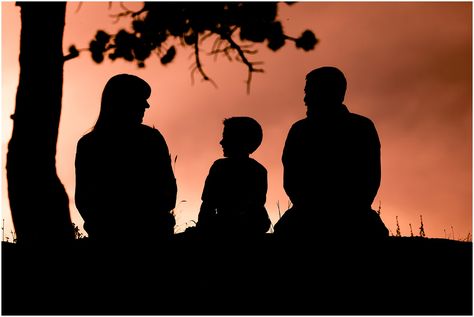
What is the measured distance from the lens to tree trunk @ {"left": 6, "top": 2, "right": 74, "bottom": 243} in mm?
6207

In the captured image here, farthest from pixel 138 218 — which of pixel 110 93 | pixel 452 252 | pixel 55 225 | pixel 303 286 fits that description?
pixel 452 252

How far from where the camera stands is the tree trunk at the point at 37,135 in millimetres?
6207

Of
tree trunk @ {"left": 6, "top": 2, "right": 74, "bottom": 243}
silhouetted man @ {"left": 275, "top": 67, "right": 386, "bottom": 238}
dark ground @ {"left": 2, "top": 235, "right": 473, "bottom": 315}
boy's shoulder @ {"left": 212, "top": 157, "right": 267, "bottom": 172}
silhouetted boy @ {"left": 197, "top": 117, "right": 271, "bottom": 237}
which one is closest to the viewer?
dark ground @ {"left": 2, "top": 235, "right": 473, "bottom": 315}

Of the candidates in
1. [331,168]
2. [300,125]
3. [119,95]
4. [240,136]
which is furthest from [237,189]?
[119,95]

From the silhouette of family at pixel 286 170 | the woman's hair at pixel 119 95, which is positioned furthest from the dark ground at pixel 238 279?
the woman's hair at pixel 119 95

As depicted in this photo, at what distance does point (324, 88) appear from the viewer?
20.1 feet

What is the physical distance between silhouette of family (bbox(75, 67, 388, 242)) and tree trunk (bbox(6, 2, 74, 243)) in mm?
277

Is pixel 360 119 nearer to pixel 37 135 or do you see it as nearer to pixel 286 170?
pixel 286 170

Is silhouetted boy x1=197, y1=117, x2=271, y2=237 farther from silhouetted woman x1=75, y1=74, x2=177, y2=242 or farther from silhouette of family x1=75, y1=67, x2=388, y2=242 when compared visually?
silhouetted woman x1=75, y1=74, x2=177, y2=242

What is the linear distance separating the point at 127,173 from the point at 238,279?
164 centimetres

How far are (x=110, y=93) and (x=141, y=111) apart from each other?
0.34 metres

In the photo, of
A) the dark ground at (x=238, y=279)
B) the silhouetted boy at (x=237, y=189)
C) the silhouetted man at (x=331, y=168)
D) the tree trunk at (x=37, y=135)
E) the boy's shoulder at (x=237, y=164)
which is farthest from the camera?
the boy's shoulder at (x=237, y=164)

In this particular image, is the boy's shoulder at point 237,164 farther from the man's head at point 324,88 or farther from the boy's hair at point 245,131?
the man's head at point 324,88

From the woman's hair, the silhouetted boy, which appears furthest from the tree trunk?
the silhouetted boy
